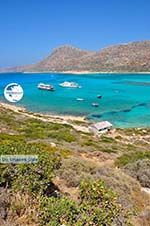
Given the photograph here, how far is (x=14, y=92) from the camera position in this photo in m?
17.5

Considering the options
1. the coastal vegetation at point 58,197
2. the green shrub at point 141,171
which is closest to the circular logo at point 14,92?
→ the green shrub at point 141,171

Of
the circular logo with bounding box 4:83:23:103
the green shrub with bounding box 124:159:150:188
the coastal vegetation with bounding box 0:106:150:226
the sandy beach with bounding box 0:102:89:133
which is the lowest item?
the sandy beach with bounding box 0:102:89:133

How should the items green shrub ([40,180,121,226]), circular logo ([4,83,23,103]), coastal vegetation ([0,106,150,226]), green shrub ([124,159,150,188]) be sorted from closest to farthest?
green shrub ([40,180,121,226]) → coastal vegetation ([0,106,150,226]) → green shrub ([124,159,150,188]) → circular logo ([4,83,23,103])

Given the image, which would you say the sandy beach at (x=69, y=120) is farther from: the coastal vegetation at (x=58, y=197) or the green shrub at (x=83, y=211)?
the green shrub at (x=83, y=211)

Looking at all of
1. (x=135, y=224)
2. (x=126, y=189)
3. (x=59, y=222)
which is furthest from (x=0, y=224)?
(x=126, y=189)

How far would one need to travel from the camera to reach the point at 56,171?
34.8 ft

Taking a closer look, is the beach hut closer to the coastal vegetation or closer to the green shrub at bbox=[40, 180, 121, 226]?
the coastal vegetation

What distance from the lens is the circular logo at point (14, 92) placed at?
Answer: 17.0 metres

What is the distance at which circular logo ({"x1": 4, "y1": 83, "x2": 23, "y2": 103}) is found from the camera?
17.0 m

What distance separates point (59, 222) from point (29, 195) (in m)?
1.42

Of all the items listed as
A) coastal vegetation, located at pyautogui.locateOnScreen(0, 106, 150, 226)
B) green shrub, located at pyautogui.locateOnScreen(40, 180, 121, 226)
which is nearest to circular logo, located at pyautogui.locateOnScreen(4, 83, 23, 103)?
coastal vegetation, located at pyautogui.locateOnScreen(0, 106, 150, 226)

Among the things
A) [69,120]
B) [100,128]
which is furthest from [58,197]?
[69,120]

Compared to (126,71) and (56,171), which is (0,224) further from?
(126,71)

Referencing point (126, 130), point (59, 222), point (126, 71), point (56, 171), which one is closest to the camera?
point (59, 222)
